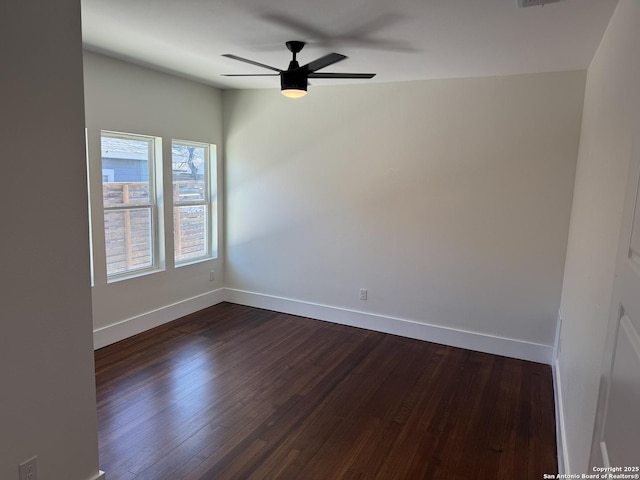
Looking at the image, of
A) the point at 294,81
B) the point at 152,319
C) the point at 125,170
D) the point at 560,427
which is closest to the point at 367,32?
the point at 294,81

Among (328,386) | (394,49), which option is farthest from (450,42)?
(328,386)

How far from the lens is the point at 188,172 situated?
15.5 ft

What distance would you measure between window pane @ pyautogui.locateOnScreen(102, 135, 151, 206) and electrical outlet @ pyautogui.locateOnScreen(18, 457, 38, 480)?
254cm

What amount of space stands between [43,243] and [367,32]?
2.19m

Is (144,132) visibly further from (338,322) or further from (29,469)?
(29,469)

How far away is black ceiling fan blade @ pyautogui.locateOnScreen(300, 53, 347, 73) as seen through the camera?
8.27 ft

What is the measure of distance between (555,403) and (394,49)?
9.32 feet

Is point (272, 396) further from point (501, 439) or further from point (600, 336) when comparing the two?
point (600, 336)

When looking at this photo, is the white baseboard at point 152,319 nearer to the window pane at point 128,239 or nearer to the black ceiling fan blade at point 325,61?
the window pane at point 128,239

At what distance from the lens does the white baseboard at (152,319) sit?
3.80m

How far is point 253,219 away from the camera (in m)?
5.02

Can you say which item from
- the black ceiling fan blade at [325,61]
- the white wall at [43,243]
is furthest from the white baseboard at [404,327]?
the white wall at [43,243]

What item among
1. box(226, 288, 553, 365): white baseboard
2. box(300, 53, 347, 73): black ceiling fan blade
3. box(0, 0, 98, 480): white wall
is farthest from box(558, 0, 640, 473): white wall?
box(0, 0, 98, 480): white wall

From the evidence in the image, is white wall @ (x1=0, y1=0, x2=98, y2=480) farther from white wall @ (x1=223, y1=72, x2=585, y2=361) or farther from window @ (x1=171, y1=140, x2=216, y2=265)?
white wall @ (x1=223, y1=72, x2=585, y2=361)
